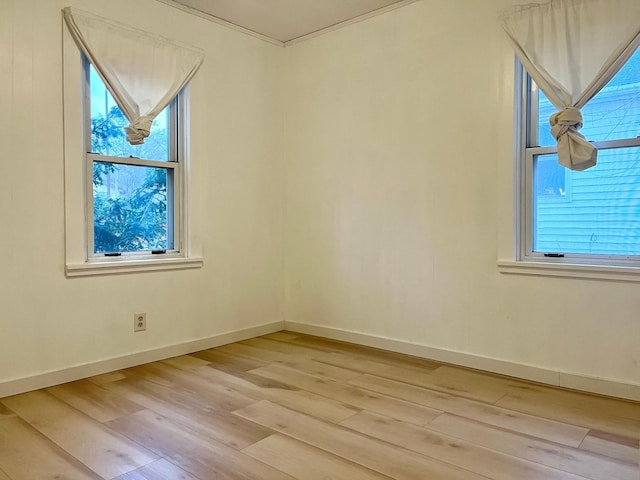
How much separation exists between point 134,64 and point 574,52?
261 centimetres

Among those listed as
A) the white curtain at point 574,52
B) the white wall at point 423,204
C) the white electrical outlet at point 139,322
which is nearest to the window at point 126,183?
the white electrical outlet at point 139,322

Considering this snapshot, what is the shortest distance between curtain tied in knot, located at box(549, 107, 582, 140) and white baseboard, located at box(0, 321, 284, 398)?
8.60ft

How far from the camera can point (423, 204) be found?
3.26m

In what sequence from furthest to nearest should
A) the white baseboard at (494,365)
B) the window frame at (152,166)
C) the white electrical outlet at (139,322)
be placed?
the white electrical outlet at (139,322)
the window frame at (152,166)
the white baseboard at (494,365)

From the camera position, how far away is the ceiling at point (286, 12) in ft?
10.9

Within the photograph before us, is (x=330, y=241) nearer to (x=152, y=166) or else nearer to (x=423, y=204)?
(x=423, y=204)

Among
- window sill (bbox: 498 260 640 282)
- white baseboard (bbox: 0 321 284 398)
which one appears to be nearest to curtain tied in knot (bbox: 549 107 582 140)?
window sill (bbox: 498 260 640 282)

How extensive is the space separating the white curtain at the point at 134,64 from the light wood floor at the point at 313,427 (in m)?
1.61

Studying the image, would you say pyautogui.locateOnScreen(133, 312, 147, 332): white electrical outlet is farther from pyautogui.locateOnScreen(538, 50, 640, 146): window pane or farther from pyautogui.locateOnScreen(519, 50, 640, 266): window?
pyautogui.locateOnScreen(538, 50, 640, 146): window pane

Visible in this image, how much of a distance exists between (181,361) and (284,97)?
7.69 feet

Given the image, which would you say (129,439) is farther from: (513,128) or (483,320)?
(513,128)

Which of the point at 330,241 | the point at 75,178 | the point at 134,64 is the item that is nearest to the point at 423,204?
the point at 330,241

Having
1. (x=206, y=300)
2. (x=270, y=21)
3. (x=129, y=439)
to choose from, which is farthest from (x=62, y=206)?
(x=270, y=21)

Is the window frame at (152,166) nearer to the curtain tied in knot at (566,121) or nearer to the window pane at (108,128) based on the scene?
the window pane at (108,128)
